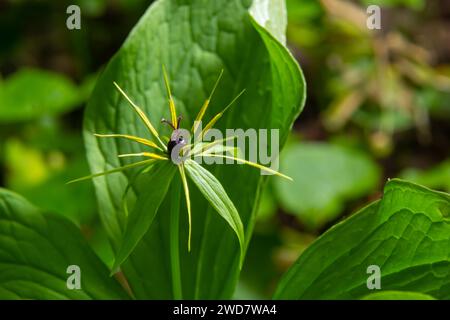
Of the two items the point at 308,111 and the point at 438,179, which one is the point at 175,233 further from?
Result: the point at 308,111

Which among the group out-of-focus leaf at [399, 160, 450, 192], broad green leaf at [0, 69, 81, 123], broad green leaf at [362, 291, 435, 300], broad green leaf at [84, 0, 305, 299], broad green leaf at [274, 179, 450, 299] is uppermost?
broad green leaf at [0, 69, 81, 123]

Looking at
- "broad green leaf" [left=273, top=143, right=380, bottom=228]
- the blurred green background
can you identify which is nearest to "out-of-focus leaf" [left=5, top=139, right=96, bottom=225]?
the blurred green background

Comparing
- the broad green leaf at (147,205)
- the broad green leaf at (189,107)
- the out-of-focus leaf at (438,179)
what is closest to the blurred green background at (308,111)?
the out-of-focus leaf at (438,179)

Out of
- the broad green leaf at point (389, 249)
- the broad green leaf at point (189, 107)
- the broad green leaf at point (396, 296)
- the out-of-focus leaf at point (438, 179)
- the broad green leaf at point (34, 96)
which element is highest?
the broad green leaf at point (34, 96)

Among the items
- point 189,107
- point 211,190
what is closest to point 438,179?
point 189,107

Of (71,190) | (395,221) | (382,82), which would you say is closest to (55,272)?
(395,221)

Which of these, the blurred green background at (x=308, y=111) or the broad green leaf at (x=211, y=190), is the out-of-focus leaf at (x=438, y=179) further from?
the broad green leaf at (x=211, y=190)

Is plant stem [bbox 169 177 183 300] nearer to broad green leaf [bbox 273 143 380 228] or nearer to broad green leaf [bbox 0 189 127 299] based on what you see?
broad green leaf [bbox 0 189 127 299]

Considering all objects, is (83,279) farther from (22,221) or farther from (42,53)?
(42,53)
